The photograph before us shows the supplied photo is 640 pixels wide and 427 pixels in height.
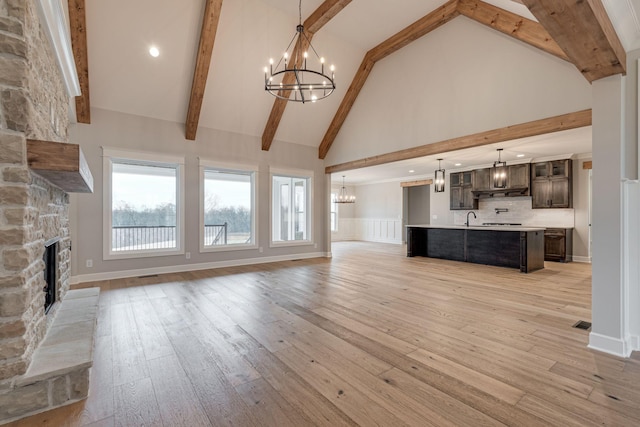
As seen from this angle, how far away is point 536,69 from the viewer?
4168mm

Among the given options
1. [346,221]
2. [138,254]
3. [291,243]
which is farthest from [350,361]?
[346,221]

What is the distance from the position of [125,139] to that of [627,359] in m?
7.33

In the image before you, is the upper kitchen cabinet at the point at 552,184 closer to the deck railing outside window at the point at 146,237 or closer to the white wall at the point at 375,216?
the white wall at the point at 375,216

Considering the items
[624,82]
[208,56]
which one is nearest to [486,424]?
[624,82]

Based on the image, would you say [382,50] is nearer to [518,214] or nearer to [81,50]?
[81,50]

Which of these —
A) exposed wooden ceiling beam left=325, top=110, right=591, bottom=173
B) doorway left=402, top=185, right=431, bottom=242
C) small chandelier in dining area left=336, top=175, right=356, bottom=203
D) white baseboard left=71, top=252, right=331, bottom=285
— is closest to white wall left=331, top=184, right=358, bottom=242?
small chandelier in dining area left=336, top=175, right=356, bottom=203

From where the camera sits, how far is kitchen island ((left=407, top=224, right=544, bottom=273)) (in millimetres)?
5961

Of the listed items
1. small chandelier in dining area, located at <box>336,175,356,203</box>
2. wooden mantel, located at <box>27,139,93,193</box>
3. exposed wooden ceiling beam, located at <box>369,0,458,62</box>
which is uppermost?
exposed wooden ceiling beam, located at <box>369,0,458,62</box>

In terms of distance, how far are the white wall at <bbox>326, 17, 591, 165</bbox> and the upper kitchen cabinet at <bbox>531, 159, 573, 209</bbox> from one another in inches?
163

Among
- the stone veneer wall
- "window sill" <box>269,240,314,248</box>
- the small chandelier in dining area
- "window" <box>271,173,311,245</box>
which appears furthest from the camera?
the small chandelier in dining area

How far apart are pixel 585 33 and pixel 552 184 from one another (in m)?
6.84

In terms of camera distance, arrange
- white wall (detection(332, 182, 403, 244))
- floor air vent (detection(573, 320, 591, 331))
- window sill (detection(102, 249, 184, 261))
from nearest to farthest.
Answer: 1. floor air vent (detection(573, 320, 591, 331))
2. window sill (detection(102, 249, 184, 261))
3. white wall (detection(332, 182, 403, 244))

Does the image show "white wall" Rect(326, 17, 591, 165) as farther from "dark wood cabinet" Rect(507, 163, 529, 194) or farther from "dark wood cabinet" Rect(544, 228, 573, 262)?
"dark wood cabinet" Rect(544, 228, 573, 262)

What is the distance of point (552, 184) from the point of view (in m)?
7.39
